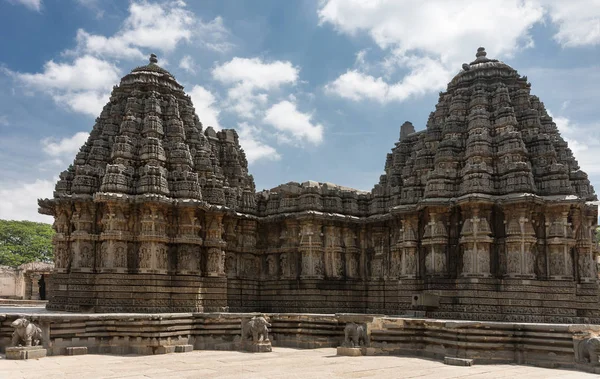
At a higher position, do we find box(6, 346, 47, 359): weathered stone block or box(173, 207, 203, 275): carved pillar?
box(173, 207, 203, 275): carved pillar

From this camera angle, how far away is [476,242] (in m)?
18.8

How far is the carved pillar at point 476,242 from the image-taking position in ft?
61.6

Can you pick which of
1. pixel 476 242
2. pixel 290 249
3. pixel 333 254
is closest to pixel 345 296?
pixel 333 254

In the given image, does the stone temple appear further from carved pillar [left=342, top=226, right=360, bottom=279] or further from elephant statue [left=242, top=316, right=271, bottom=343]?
elephant statue [left=242, top=316, right=271, bottom=343]

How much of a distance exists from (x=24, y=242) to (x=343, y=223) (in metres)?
48.6

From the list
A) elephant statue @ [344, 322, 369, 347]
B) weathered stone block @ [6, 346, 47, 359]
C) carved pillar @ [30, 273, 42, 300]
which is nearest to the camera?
weathered stone block @ [6, 346, 47, 359]

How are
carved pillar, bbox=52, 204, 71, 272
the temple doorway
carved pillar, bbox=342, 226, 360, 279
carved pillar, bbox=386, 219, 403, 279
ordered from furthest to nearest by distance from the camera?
the temple doorway → carved pillar, bbox=342, 226, 360, 279 → carved pillar, bbox=386, 219, 403, 279 → carved pillar, bbox=52, 204, 71, 272

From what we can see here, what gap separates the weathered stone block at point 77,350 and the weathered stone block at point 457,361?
10100 millimetres

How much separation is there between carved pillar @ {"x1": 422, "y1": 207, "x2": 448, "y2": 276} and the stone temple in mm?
51

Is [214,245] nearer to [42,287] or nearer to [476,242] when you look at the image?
[476,242]

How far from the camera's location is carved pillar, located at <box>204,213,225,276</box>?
2167cm

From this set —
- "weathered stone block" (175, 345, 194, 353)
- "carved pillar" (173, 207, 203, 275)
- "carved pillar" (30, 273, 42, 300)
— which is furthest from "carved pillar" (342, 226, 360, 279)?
"carved pillar" (30, 273, 42, 300)

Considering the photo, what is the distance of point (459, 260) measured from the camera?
19.6 m

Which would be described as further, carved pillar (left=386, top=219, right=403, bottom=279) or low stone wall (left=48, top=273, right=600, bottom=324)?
carved pillar (left=386, top=219, right=403, bottom=279)
